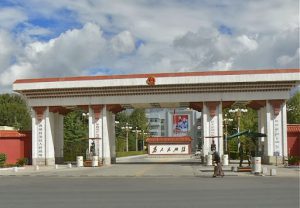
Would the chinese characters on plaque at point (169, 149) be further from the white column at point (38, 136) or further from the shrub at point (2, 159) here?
the shrub at point (2, 159)

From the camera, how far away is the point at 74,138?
7469 centimetres

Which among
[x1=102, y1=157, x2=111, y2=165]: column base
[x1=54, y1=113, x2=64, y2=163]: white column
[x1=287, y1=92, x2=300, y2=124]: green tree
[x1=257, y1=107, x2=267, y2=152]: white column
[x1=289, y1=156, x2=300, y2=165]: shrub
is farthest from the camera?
[x1=287, y1=92, x2=300, y2=124]: green tree

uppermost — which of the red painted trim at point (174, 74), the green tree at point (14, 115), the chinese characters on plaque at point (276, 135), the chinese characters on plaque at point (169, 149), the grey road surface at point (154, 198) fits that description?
the red painted trim at point (174, 74)

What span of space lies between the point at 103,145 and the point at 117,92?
481 cm

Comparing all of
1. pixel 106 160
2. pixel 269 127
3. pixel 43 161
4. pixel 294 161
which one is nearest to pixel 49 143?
pixel 43 161

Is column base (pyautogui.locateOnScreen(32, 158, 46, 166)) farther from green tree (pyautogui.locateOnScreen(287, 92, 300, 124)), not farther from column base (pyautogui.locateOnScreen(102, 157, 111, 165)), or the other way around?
green tree (pyautogui.locateOnScreen(287, 92, 300, 124))

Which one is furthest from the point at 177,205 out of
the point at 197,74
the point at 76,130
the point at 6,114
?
the point at 6,114

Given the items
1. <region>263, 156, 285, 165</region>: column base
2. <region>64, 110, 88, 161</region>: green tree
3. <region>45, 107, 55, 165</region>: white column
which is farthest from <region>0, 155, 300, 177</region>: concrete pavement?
<region>64, 110, 88, 161</region>: green tree

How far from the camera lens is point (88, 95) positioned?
152 feet

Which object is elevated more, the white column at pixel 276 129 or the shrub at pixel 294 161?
the white column at pixel 276 129

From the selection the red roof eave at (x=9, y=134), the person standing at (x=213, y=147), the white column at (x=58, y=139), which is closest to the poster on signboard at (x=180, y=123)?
the white column at (x=58, y=139)

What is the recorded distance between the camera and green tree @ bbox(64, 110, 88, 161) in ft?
193

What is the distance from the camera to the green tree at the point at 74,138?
58.7 metres

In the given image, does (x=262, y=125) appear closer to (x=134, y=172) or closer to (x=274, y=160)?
(x=274, y=160)
